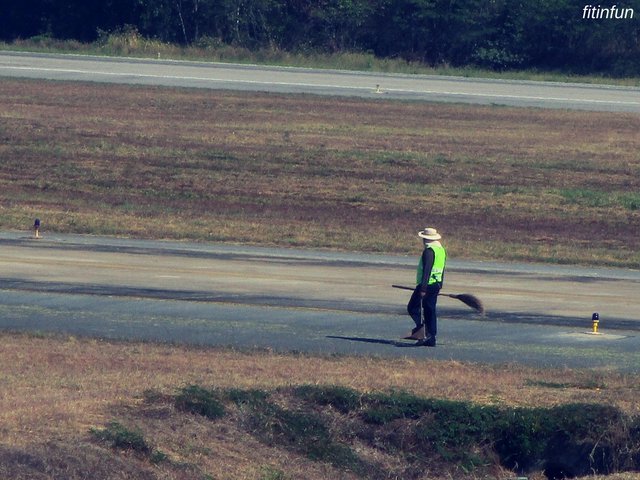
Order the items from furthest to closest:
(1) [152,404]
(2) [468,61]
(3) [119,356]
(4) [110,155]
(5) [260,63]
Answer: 1. (2) [468,61]
2. (5) [260,63]
3. (4) [110,155]
4. (3) [119,356]
5. (1) [152,404]

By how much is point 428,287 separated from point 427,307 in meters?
0.32

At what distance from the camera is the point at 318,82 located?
49.2 m

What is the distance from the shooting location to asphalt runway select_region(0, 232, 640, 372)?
15852 mm

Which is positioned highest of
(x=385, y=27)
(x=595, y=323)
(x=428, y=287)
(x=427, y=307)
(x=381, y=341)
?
(x=385, y=27)

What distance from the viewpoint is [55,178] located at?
3066 centimetres

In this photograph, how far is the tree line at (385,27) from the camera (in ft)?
200

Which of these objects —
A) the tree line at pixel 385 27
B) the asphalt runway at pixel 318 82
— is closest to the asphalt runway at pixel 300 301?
the asphalt runway at pixel 318 82

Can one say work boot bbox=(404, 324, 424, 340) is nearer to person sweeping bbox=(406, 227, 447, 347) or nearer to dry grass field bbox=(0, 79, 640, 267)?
person sweeping bbox=(406, 227, 447, 347)

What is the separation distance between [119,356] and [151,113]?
2616cm

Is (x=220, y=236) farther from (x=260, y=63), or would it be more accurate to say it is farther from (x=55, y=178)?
(x=260, y=63)

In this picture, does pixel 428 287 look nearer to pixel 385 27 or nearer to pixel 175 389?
pixel 175 389

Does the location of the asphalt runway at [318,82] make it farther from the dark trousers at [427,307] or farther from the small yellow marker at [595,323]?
the dark trousers at [427,307]

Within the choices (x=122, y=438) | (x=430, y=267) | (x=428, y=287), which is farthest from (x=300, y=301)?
(x=122, y=438)

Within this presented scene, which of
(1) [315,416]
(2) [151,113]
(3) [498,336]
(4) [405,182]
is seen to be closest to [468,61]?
(2) [151,113]
